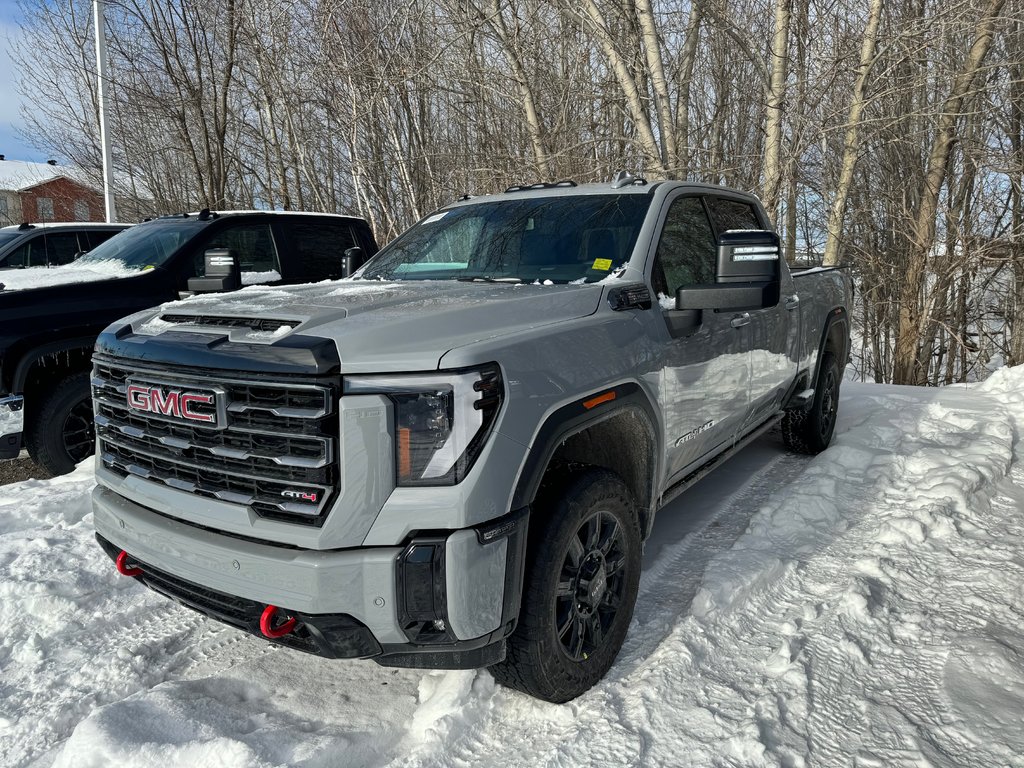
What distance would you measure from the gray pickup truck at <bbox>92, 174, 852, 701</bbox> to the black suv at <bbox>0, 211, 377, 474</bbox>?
5.53 feet

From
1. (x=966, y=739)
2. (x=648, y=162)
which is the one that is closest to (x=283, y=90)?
(x=648, y=162)

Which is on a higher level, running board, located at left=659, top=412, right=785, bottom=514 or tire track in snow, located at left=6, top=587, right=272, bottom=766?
running board, located at left=659, top=412, right=785, bottom=514

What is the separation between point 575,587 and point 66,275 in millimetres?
5216

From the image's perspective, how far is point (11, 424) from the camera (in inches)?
196

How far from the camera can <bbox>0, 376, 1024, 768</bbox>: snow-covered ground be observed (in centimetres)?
240

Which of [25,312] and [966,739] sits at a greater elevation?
[25,312]

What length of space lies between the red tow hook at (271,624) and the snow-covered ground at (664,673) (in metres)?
0.43

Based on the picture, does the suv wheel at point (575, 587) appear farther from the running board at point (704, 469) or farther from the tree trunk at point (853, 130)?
the tree trunk at point (853, 130)

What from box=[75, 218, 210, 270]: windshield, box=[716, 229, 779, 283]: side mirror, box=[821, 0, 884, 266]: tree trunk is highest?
box=[821, 0, 884, 266]: tree trunk

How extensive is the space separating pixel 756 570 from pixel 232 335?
262cm

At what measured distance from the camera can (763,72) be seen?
9.95 m

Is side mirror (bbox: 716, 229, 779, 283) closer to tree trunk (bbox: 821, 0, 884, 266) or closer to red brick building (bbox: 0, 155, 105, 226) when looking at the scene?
tree trunk (bbox: 821, 0, 884, 266)

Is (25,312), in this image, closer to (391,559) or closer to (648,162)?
(391,559)

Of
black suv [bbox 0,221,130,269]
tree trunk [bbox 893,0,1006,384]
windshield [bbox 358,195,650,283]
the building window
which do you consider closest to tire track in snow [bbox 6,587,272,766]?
windshield [bbox 358,195,650,283]
